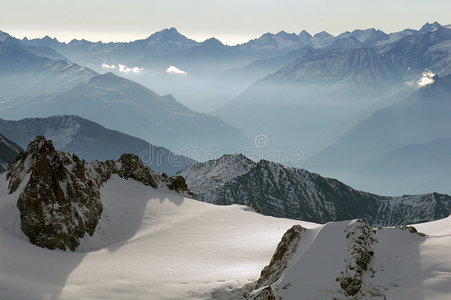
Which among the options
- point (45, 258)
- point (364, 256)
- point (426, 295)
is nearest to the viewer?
point (426, 295)

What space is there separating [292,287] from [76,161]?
147ft

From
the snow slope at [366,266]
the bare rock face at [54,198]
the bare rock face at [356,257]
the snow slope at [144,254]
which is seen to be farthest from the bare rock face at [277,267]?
the bare rock face at [54,198]

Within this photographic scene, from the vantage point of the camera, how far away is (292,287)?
87.6ft

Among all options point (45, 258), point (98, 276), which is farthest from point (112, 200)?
point (98, 276)

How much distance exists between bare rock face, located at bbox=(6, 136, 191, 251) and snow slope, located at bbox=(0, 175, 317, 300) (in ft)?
4.68

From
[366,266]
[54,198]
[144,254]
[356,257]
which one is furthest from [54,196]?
[366,266]

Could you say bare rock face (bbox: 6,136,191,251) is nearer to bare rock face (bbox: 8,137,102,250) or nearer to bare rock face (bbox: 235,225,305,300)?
bare rock face (bbox: 8,137,102,250)

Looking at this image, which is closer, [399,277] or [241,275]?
[399,277]

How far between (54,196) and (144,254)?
1445 centimetres

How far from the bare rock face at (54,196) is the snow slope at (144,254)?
56.1 inches

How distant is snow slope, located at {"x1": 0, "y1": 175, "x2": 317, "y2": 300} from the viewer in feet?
110

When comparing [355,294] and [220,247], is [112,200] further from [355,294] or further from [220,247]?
[355,294]

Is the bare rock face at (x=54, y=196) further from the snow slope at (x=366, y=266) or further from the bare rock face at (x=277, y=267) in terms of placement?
the snow slope at (x=366, y=266)

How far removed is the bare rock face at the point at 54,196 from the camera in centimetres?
4781
